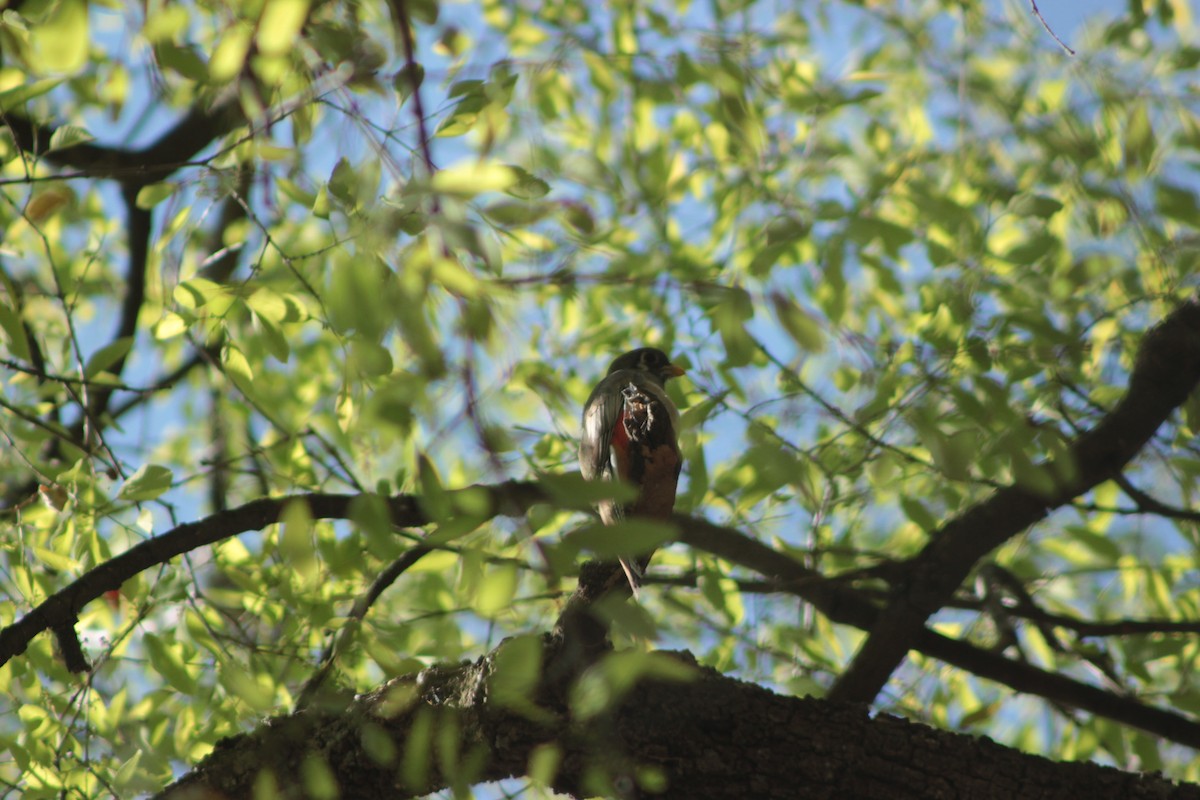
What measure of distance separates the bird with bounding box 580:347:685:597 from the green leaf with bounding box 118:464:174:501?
37.3 inches

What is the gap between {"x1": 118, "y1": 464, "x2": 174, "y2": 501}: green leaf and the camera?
2.40m

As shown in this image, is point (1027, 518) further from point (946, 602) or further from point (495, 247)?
point (495, 247)

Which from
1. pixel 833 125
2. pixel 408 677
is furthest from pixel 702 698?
pixel 833 125

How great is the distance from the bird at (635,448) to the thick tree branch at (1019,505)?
822mm

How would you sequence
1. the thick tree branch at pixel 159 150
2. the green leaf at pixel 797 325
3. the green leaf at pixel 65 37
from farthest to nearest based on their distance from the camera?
the thick tree branch at pixel 159 150, the green leaf at pixel 797 325, the green leaf at pixel 65 37

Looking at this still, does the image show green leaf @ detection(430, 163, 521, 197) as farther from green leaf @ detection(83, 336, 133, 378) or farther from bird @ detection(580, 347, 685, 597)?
green leaf @ detection(83, 336, 133, 378)

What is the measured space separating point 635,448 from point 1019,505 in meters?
1.17

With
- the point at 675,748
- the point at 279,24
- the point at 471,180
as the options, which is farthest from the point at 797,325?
the point at 675,748

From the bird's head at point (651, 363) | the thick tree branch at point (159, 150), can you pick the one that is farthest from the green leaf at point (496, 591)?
the thick tree branch at point (159, 150)

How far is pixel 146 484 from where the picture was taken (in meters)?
2.40

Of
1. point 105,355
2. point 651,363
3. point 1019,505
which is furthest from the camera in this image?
point 651,363

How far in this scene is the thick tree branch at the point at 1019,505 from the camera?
9.01 feet

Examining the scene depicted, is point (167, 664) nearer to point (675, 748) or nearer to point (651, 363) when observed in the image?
point (675, 748)

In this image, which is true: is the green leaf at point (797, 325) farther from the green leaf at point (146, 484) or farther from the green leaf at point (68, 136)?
the green leaf at point (68, 136)
